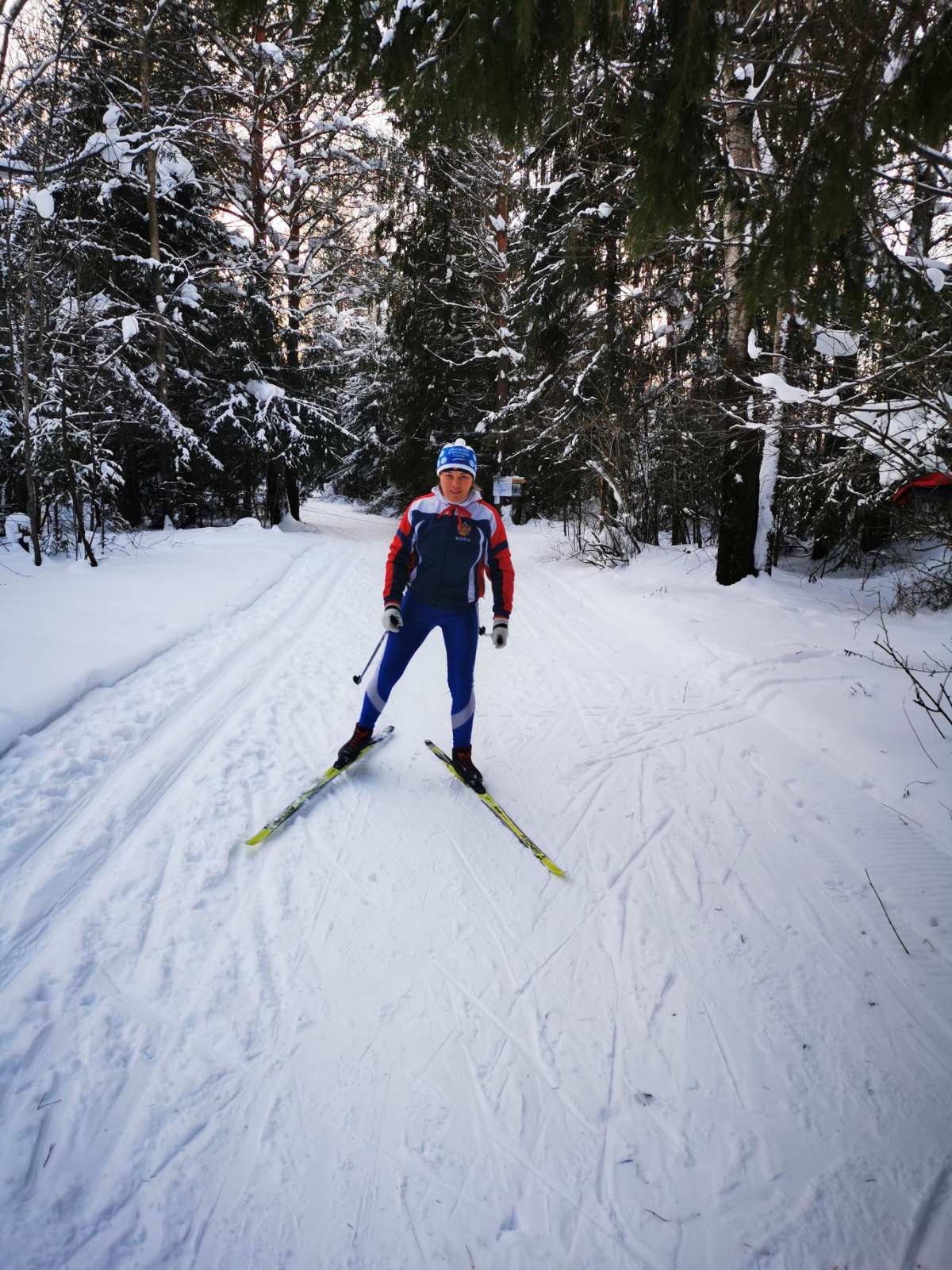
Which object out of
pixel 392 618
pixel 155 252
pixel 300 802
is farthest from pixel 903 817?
pixel 155 252

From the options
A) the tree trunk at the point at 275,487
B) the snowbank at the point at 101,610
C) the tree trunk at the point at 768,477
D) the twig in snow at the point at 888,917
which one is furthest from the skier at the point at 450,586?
the tree trunk at the point at 275,487

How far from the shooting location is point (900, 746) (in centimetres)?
369

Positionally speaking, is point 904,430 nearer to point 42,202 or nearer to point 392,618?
point 392,618

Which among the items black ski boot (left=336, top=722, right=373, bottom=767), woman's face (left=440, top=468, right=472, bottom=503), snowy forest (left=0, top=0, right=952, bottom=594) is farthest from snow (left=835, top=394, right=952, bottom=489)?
black ski boot (left=336, top=722, right=373, bottom=767)

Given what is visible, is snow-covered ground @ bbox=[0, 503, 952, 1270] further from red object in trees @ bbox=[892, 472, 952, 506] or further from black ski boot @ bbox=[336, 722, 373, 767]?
red object in trees @ bbox=[892, 472, 952, 506]

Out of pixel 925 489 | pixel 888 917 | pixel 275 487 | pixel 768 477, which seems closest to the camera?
pixel 888 917

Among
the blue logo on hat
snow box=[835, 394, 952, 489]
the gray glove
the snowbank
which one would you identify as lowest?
the snowbank

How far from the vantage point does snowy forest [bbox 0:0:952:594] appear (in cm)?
272

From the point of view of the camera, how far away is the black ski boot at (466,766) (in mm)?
3408

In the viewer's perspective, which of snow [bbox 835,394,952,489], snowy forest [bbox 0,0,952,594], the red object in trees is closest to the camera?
snowy forest [bbox 0,0,952,594]

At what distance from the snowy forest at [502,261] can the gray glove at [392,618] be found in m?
2.50

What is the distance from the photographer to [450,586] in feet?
11.3

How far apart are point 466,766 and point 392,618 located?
1052 mm

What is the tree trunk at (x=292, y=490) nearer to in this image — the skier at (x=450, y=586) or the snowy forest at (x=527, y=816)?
the snowy forest at (x=527, y=816)
